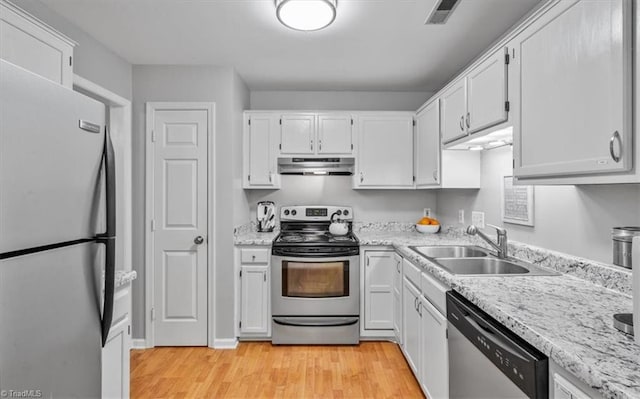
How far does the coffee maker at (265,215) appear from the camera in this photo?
3.41 meters

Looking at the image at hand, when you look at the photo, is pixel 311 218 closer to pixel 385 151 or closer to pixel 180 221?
pixel 385 151

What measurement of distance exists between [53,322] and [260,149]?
8.06 ft

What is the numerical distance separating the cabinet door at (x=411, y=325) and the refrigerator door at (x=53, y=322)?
1.78 m

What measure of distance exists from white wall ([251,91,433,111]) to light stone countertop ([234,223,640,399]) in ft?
6.68

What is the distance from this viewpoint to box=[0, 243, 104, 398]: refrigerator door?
87 centimetres

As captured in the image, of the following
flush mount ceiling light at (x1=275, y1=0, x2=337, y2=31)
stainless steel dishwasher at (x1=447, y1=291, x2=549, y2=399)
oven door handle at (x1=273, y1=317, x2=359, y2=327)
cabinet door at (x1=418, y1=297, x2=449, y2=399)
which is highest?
flush mount ceiling light at (x1=275, y1=0, x2=337, y2=31)

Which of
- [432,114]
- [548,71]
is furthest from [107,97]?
[548,71]

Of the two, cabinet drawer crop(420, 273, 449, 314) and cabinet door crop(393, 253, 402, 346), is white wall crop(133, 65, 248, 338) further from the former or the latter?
cabinet drawer crop(420, 273, 449, 314)

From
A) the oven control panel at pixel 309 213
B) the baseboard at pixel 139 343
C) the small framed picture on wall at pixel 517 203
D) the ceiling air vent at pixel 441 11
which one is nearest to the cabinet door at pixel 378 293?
the oven control panel at pixel 309 213

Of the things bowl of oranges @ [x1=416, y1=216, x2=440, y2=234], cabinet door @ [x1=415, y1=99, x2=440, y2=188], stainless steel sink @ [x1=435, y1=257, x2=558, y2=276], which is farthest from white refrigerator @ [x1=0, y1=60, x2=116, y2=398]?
bowl of oranges @ [x1=416, y1=216, x2=440, y2=234]

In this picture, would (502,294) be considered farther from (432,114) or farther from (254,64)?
(254,64)

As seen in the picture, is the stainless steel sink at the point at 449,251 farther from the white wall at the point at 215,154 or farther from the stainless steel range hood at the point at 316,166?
the white wall at the point at 215,154

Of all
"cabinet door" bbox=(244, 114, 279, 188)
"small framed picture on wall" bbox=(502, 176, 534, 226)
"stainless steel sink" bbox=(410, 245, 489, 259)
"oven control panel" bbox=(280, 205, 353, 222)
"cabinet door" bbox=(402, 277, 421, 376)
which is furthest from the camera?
"oven control panel" bbox=(280, 205, 353, 222)

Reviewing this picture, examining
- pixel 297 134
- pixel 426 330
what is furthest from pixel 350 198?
pixel 426 330
